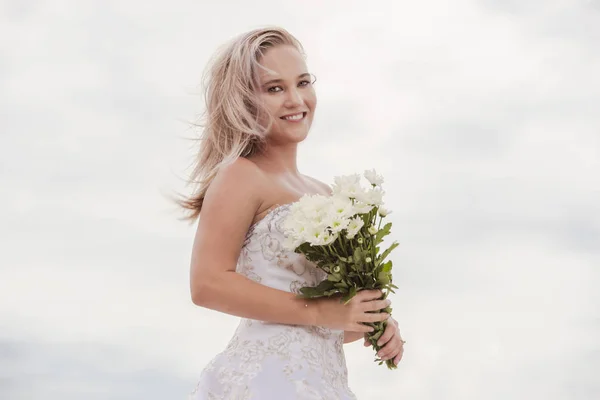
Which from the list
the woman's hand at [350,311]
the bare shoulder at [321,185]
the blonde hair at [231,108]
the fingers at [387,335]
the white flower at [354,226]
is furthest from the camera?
the bare shoulder at [321,185]

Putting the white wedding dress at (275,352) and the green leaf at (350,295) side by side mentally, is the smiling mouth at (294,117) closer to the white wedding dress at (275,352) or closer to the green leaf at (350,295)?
the white wedding dress at (275,352)

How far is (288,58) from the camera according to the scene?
3766 millimetres

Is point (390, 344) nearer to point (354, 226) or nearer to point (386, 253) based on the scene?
point (386, 253)

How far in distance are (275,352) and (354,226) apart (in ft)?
1.97

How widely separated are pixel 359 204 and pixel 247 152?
2.42 feet

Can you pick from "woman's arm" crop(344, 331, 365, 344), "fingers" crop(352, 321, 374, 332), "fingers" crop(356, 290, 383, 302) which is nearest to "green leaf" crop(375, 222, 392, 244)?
"fingers" crop(356, 290, 383, 302)

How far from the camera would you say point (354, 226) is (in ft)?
10.3

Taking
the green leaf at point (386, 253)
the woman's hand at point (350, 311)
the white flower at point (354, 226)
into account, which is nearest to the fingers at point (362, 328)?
the woman's hand at point (350, 311)

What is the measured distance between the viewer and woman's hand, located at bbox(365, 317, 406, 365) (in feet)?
11.3

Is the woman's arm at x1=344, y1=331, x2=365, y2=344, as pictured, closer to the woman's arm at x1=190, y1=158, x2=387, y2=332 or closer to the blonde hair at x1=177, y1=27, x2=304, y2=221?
the woman's arm at x1=190, y1=158, x2=387, y2=332

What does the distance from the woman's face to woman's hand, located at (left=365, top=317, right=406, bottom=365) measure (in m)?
0.97

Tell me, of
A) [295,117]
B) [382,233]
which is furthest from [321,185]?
[382,233]

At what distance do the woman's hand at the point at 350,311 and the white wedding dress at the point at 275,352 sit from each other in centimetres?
13

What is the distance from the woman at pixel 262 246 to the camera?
323 centimetres
